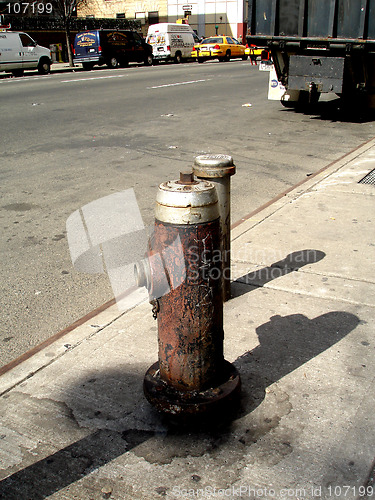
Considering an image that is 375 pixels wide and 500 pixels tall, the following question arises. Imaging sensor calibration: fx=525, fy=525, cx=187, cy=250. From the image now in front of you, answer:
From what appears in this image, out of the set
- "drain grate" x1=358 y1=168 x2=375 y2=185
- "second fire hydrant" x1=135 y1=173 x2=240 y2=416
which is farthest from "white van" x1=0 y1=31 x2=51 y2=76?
"second fire hydrant" x1=135 y1=173 x2=240 y2=416

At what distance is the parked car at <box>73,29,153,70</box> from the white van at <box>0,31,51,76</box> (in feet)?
9.85

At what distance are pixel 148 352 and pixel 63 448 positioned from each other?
859mm

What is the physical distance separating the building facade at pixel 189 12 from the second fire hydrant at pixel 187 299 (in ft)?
168

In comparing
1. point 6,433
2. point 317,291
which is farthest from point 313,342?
point 6,433

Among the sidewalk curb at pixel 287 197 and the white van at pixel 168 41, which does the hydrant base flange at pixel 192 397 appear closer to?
the sidewalk curb at pixel 287 197

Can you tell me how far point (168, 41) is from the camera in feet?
108

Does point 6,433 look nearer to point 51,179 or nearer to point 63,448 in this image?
point 63,448

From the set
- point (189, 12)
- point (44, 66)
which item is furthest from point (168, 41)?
point (189, 12)

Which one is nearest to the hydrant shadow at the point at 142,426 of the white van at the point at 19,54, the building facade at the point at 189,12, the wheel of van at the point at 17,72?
the white van at the point at 19,54

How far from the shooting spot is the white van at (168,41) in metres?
32.9

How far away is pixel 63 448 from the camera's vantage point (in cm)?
244

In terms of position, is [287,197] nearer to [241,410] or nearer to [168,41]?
[241,410]
